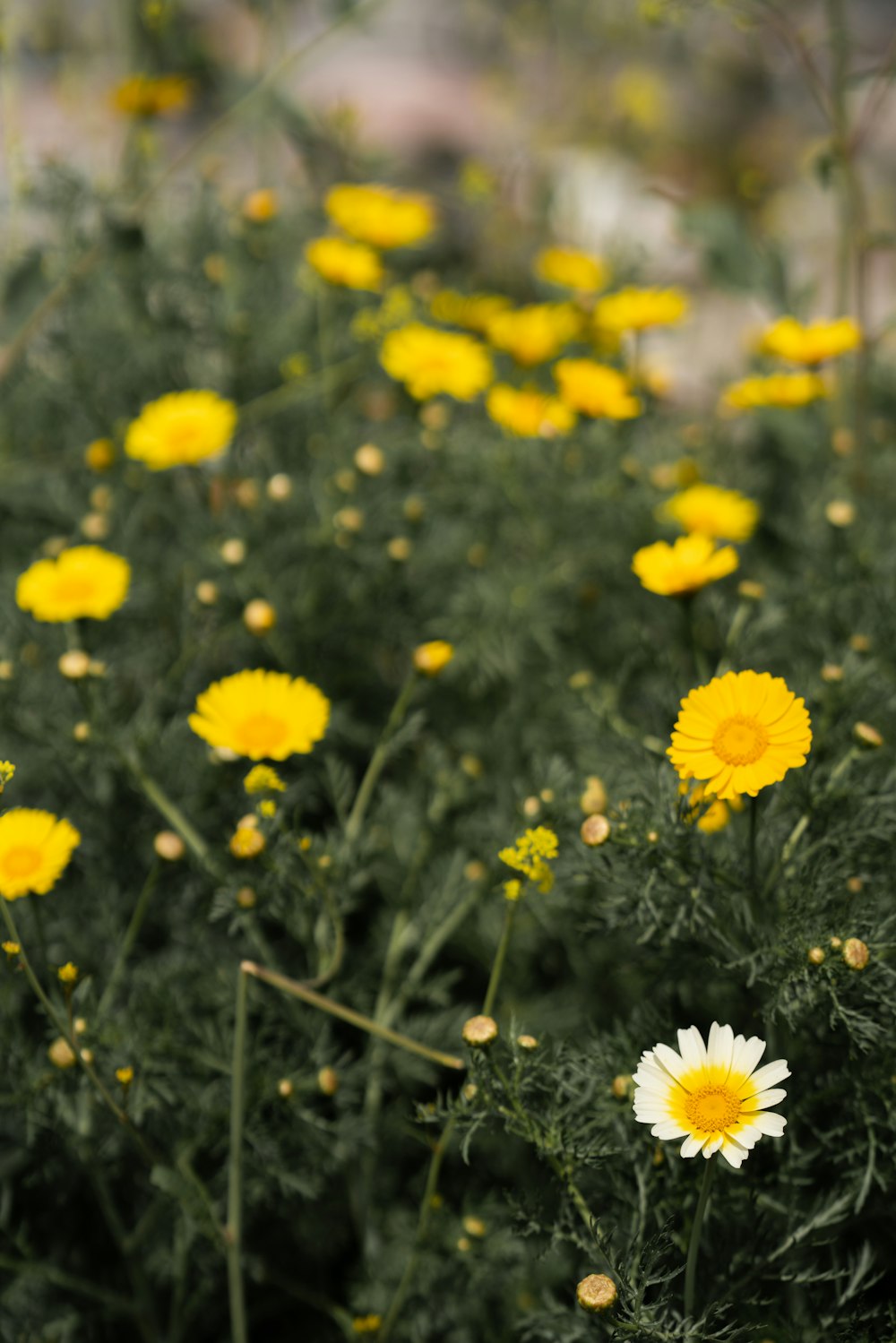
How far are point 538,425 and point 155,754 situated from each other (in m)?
0.81

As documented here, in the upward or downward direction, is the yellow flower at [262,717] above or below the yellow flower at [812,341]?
below

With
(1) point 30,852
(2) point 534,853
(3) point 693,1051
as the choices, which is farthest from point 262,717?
(3) point 693,1051

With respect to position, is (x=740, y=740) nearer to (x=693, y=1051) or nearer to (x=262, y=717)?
(x=693, y=1051)

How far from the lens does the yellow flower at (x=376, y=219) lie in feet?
6.30

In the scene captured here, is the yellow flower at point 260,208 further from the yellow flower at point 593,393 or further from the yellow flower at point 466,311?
the yellow flower at point 593,393

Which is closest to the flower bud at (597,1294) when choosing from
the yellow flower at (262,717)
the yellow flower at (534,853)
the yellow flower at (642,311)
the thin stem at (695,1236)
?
the thin stem at (695,1236)

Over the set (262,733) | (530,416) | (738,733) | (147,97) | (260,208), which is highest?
(147,97)

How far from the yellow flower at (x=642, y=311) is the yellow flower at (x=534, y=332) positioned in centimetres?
12

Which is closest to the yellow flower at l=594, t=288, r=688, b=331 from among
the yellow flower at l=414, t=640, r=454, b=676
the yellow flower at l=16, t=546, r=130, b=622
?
the yellow flower at l=414, t=640, r=454, b=676

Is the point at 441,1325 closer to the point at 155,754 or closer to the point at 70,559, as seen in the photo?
the point at 155,754

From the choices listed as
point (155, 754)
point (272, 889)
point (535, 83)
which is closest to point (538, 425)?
point (155, 754)

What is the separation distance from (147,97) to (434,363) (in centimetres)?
74

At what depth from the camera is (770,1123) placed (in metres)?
0.80

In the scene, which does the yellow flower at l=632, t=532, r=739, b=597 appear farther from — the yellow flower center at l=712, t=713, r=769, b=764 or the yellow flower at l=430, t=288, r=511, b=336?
the yellow flower at l=430, t=288, r=511, b=336
